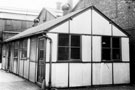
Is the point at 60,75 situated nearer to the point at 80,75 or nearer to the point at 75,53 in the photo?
the point at 80,75

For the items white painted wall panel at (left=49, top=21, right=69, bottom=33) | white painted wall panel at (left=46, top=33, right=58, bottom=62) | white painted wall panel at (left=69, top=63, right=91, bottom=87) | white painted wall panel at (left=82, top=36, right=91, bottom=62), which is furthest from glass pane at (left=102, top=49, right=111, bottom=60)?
white painted wall panel at (left=46, top=33, right=58, bottom=62)

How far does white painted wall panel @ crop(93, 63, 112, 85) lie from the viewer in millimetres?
11016

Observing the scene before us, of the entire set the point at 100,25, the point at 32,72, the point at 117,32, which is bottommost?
the point at 32,72

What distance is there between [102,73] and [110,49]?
5.40 ft

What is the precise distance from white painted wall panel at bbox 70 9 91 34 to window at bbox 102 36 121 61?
1354mm

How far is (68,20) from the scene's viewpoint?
10.7 meters

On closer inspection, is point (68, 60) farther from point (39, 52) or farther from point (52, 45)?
point (39, 52)

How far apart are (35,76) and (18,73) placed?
15.1 ft

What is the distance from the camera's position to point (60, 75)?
401 inches

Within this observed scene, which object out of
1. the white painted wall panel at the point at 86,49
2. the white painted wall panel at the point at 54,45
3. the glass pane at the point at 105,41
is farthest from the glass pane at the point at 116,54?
the white painted wall panel at the point at 54,45

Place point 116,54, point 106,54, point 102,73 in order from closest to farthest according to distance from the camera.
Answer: point 102,73
point 106,54
point 116,54

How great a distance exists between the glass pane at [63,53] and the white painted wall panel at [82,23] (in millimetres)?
1167

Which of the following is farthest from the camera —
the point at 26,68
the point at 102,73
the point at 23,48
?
the point at 23,48

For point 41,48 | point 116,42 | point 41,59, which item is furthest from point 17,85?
point 116,42
